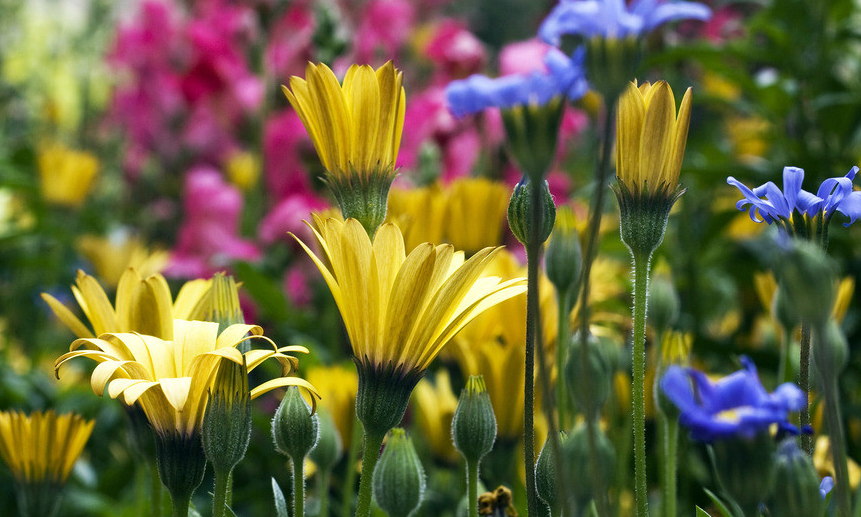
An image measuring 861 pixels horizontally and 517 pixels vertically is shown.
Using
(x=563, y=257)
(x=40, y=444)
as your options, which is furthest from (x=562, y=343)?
(x=40, y=444)

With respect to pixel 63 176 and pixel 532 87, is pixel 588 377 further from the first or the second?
pixel 63 176

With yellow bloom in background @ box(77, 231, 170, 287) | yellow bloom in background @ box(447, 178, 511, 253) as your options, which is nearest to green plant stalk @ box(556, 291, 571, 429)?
yellow bloom in background @ box(447, 178, 511, 253)

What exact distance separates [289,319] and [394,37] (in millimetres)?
754

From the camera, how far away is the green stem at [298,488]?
350mm

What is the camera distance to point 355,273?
33cm

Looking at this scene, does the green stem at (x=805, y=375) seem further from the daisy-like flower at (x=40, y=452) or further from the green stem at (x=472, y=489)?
the daisy-like flower at (x=40, y=452)

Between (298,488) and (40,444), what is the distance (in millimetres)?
200

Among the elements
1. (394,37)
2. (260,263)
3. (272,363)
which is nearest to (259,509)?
(272,363)

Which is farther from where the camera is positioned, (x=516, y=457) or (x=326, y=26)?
(x=326, y=26)

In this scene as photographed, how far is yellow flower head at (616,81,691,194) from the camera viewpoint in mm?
346

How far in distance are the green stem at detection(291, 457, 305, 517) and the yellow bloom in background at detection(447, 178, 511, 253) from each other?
32 centimetres

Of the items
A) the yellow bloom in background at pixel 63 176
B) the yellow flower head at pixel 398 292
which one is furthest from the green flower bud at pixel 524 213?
the yellow bloom in background at pixel 63 176

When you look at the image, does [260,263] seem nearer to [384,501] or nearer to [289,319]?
[289,319]

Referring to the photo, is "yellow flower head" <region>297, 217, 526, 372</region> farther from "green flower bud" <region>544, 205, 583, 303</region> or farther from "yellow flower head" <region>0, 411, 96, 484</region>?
"yellow flower head" <region>0, 411, 96, 484</region>
